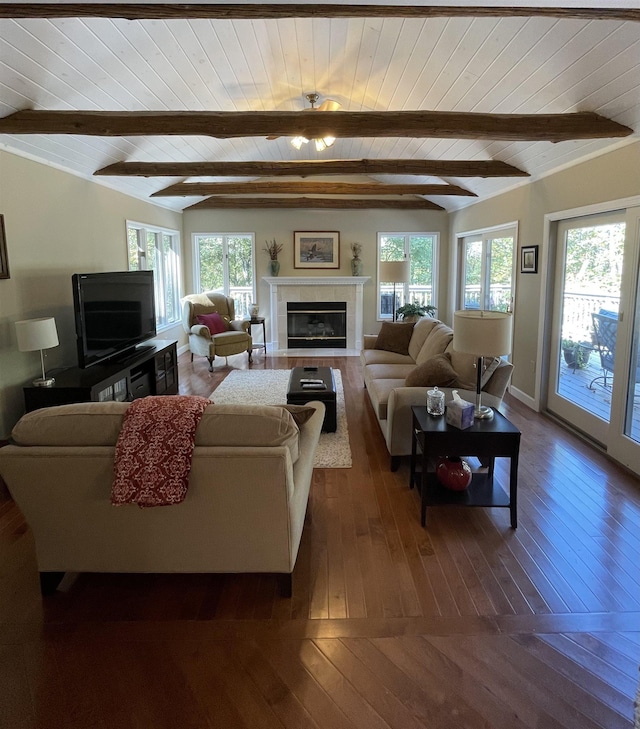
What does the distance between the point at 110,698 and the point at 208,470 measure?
33.6 inches

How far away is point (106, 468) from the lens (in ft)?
6.75

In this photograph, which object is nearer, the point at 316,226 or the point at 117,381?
the point at 117,381

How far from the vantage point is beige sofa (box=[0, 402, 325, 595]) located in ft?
6.71

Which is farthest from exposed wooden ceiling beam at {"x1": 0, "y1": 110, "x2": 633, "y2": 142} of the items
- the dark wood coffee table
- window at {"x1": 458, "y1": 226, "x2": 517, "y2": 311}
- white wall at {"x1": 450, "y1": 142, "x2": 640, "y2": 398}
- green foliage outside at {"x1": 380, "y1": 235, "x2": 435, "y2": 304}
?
green foliage outside at {"x1": 380, "y1": 235, "x2": 435, "y2": 304}

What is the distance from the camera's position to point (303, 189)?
7.80m

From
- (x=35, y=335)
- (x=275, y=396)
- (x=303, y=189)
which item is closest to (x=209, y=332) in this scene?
(x=275, y=396)

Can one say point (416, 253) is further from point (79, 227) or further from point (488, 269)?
point (79, 227)

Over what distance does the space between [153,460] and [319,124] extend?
119 inches

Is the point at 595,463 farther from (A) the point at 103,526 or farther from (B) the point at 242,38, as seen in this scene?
(B) the point at 242,38

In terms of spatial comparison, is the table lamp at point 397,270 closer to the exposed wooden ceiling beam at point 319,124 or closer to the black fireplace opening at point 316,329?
the black fireplace opening at point 316,329

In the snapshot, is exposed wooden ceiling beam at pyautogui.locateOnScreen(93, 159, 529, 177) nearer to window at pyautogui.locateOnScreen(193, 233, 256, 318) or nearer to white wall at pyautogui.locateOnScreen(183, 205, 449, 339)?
white wall at pyautogui.locateOnScreen(183, 205, 449, 339)

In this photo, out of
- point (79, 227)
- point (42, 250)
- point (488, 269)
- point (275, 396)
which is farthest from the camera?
point (488, 269)

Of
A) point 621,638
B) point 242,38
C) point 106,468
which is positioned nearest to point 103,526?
point 106,468

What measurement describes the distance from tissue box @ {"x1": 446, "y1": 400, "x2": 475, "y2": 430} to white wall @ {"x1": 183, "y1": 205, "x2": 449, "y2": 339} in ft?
19.9
